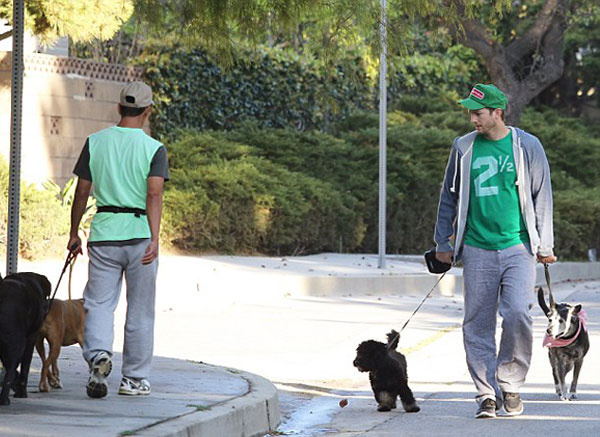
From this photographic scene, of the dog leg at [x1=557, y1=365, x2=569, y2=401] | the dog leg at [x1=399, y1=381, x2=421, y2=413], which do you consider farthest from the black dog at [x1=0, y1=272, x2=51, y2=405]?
the dog leg at [x1=557, y1=365, x2=569, y2=401]

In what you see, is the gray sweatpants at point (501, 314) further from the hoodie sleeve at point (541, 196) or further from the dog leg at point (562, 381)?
the dog leg at point (562, 381)

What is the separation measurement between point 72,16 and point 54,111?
5.35 metres

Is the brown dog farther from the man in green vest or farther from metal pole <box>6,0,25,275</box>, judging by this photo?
metal pole <box>6,0,25,275</box>

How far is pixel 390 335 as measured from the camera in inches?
339

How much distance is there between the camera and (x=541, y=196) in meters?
8.09

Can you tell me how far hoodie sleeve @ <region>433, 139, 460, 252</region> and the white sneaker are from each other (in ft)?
6.73

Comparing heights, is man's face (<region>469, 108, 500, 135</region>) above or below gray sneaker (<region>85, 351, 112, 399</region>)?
above

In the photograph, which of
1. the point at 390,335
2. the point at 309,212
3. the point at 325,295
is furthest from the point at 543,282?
the point at 390,335

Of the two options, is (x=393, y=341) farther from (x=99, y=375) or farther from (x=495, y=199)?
(x=99, y=375)

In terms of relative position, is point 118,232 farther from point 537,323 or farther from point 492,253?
point 537,323

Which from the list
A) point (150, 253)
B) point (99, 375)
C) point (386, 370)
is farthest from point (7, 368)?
point (386, 370)

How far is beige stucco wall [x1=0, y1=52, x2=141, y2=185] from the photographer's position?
64.3 feet

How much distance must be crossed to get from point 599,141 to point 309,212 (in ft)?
39.2

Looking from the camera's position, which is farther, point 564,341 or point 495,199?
→ point 564,341
